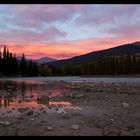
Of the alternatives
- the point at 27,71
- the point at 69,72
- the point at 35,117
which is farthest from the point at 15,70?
the point at 35,117

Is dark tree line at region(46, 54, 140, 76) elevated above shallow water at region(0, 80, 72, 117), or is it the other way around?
dark tree line at region(46, 54, 140, 76)

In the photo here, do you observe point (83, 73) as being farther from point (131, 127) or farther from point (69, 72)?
point (131, 127)

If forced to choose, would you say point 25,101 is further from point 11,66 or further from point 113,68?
point 113,68

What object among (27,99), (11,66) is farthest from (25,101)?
(11,66)

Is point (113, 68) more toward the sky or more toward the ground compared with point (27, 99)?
more toward the sky

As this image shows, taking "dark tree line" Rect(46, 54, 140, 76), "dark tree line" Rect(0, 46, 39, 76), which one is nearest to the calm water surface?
"dark tree line" Rect(0, 46, 39, 76)

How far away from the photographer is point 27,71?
466 ft

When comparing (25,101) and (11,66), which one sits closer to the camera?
(25,101)

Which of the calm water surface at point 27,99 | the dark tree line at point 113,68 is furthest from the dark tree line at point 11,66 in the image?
the calm water surface at point 27,99

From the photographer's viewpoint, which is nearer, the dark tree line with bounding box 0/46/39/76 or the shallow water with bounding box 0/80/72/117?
the shallow water with bounding box 0/80/72/117

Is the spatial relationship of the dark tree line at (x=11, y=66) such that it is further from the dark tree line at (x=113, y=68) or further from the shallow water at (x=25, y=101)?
the shallow water at (x=25, y=101)

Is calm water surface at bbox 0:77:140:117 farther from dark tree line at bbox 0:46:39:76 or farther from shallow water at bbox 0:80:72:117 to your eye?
dark tree line at bbox 0:46:39:76
